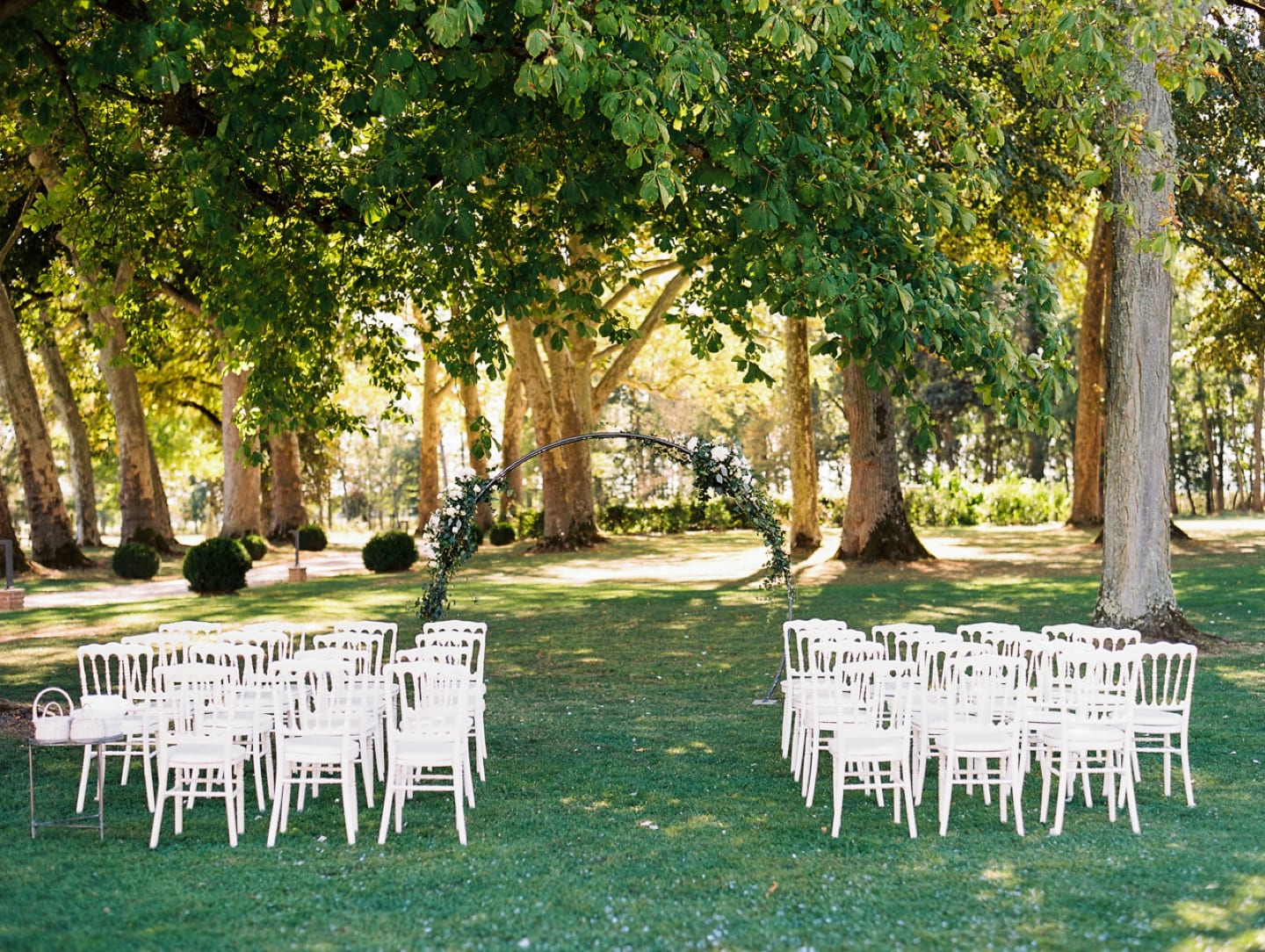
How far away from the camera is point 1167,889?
6.41 metres

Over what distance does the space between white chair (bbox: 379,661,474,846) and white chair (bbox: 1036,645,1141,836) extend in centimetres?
365

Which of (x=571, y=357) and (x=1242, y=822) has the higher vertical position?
(x=571, y=357)

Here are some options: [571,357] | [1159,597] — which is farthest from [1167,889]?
[571,357]

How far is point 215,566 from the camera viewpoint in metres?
22.8

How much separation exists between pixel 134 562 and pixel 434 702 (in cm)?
1999

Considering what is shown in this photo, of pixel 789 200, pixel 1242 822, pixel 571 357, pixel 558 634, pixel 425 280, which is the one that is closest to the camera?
pixel 1242 822

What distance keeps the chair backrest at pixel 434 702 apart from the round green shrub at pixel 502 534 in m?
28.6

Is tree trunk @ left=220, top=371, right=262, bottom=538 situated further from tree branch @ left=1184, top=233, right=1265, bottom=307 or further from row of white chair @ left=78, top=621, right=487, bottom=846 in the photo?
row of white chair @ left=78, top=621, right=487, bottom=846

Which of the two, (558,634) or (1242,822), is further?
(558,634)

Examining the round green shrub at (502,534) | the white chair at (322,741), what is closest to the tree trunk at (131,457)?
the round green shrub at (502,534)

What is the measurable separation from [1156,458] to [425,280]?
8.37 m

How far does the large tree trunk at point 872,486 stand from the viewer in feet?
81.1

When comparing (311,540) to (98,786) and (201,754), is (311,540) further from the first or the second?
(201,754)

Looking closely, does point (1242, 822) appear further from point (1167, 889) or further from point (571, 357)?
point (571, 357)
